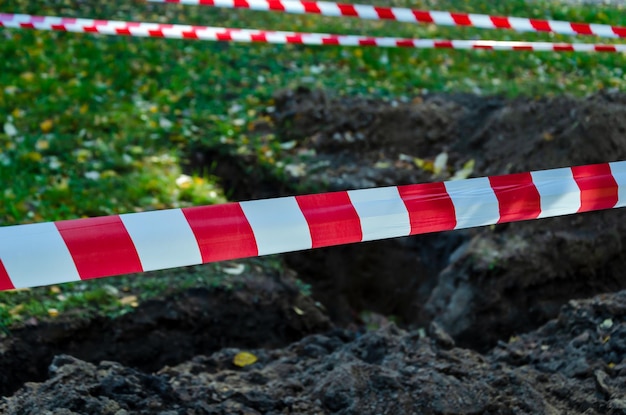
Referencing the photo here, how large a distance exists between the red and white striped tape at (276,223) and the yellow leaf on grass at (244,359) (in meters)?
1.53

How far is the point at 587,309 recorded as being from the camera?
346cm

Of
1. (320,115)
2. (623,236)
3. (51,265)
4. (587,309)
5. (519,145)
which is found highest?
(320,115)

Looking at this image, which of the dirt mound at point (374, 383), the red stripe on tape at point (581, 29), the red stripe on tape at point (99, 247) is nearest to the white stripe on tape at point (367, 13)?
the red stripe on tape at point (581, 29)

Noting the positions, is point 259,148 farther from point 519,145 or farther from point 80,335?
point 80,335

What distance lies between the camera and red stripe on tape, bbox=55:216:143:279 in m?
1.73

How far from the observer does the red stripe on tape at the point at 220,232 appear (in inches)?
73.5

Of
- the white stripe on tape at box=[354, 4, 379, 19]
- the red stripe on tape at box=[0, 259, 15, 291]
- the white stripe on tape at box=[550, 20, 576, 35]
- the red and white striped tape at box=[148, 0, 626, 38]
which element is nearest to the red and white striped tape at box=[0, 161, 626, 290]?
the red stripe on tape at box=[0, 259, 15, 291]

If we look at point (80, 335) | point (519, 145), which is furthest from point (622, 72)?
point (80, 335)

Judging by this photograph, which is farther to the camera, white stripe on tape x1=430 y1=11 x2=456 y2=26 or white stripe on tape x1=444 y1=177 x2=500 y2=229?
white stripe on tape x1=430 y1=11 x2=456 y2=26

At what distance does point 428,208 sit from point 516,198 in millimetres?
313

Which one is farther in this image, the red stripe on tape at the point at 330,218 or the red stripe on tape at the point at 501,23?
the red stripe on tape at the point at 501,23

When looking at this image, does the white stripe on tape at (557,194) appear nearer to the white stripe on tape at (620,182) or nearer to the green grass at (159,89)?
the white stripe on tape at (620,182)

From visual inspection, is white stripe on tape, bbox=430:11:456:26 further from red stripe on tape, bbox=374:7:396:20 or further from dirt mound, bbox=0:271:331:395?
dirt mound, bbox=0:271:331:395

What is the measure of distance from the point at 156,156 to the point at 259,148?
2.59 ft
